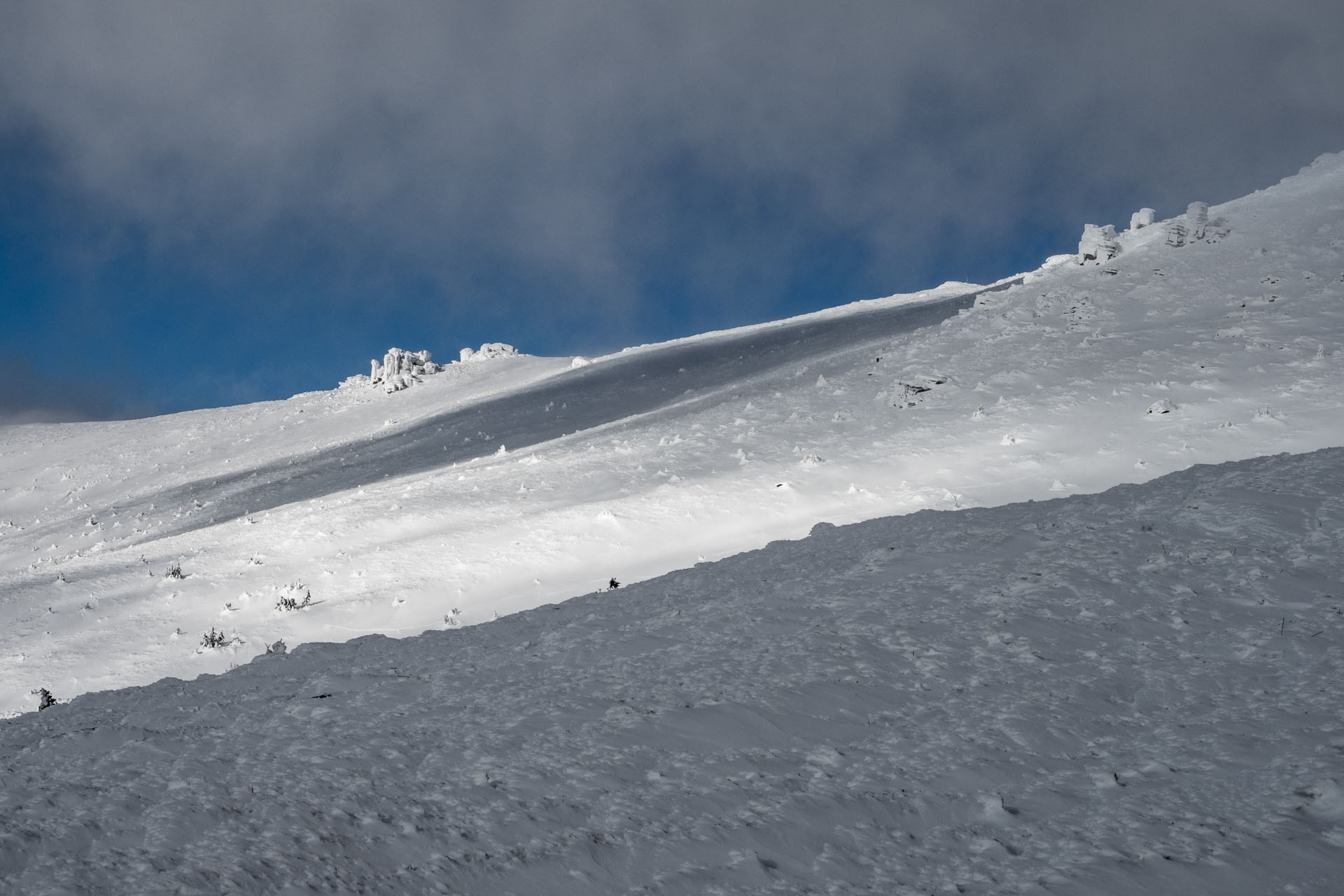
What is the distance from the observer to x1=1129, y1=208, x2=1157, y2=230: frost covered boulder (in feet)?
109

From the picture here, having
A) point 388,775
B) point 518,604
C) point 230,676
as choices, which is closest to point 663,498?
point 518,604

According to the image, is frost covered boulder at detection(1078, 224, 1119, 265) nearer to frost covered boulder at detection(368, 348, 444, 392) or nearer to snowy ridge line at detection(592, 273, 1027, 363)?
snowy ridge line at detection(592, 273, 1027, 363)

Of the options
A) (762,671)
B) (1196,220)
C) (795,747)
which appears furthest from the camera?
(1196,220)

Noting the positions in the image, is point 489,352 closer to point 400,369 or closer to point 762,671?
point 400,369

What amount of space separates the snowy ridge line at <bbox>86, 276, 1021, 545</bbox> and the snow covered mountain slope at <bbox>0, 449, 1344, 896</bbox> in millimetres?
18990

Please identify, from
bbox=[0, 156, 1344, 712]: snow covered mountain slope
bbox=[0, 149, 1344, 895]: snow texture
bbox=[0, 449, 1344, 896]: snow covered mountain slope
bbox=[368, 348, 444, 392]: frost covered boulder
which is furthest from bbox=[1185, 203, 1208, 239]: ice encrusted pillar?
bbox=[368, 348, 444, 392]: frost covered boulder

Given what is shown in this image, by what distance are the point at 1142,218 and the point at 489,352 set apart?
135 feet

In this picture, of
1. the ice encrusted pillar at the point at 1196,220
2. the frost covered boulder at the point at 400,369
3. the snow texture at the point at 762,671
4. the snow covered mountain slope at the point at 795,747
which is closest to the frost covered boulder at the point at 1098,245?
the ice encrusted pillar at the point at 1196,220

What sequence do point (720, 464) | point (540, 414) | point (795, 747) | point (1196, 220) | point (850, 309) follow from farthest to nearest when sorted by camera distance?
point (850, 309)
point (540, 414)
point (1196, 220)
point (720, 464)
point (795, 747)

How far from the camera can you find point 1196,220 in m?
28.8

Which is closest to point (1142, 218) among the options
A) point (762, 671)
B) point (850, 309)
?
point (850, 309)

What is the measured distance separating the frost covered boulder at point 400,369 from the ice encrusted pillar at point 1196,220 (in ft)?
134

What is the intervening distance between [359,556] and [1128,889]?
14380 mm

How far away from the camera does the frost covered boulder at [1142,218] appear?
109ft
